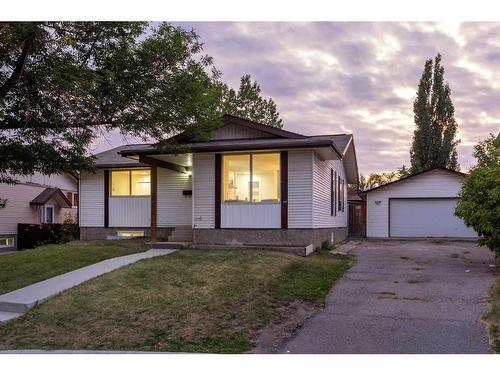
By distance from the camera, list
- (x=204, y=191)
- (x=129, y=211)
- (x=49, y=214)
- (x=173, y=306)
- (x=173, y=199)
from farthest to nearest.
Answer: (x=49, y=214) → (x=129, y=211) → (x=173, y=199) → (x=204, y=191) → (x=173, y=306)

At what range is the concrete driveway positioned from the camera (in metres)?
5.88

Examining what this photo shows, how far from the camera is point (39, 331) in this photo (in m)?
6.75

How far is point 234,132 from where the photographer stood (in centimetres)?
1493

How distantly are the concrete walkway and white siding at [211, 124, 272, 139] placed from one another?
15.3 feet

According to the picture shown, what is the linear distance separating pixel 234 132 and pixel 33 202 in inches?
700

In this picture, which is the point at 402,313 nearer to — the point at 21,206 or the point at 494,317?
the point at 494,317

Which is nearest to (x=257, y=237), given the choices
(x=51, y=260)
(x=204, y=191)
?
(x=204, y=191)

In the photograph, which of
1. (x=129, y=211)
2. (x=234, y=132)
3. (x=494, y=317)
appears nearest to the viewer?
(x=494, y=317)

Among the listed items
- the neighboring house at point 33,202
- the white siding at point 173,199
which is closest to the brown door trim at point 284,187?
the white siding at point 173,199

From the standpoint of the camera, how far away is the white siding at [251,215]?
45.1ft

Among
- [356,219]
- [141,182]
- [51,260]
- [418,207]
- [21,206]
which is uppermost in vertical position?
[141,182]

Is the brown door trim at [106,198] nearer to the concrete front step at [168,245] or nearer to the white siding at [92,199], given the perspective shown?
the white siding at [92,199]

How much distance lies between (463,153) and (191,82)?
24.9 m
